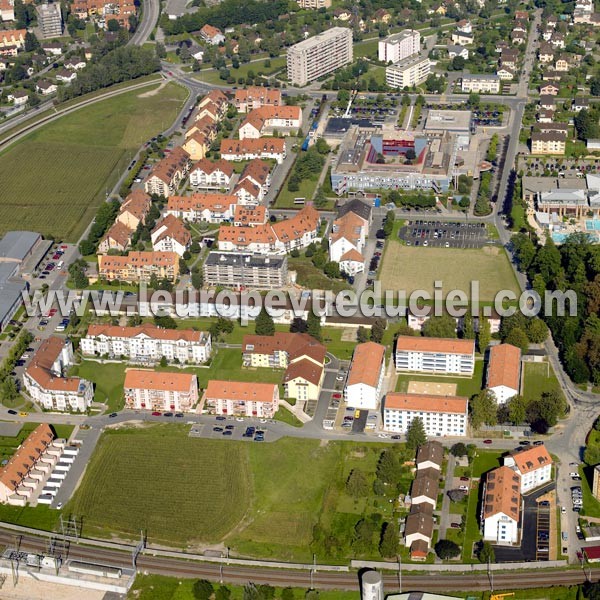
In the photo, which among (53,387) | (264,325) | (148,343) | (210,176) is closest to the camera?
(53,387)

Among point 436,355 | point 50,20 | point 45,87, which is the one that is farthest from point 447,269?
point 50,20

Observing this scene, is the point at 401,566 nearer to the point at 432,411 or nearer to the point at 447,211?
the point at 432,411

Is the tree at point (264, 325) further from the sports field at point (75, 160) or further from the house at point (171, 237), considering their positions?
the sports field at point (75, 160)

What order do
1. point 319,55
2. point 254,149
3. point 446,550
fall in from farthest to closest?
point 319,55
point 254,149
point 446,550

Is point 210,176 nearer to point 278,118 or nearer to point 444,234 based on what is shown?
point 278,118

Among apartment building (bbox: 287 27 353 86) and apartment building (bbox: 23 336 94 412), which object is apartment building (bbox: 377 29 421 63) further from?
apartment building (bbox: 23 336 94 412)

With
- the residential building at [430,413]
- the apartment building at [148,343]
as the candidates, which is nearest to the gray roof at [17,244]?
the apartment building at [148,343]

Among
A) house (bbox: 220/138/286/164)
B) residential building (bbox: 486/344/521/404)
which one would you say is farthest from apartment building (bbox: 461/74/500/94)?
residential building (bbox: 486/344/521/404)
